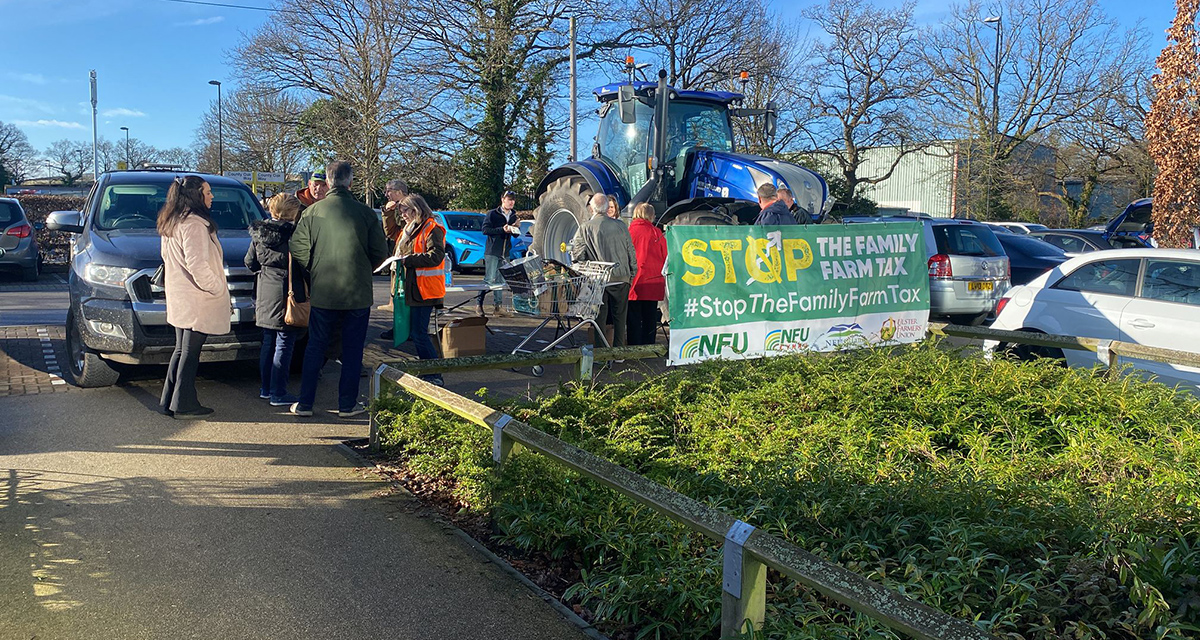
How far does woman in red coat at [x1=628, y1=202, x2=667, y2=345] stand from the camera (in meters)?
9.04

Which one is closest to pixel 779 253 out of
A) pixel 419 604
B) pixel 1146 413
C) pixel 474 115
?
pixel 1146 413

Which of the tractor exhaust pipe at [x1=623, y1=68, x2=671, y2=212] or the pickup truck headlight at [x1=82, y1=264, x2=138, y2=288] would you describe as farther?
the tractor exhaust pipe at [x1=623, y1=68, x2=671, y2=212]

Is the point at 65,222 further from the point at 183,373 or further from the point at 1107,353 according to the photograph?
the point at 1107,353

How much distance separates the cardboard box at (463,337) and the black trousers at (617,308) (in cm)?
114

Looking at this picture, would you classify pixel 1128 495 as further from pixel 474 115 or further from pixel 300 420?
pixel 474 115

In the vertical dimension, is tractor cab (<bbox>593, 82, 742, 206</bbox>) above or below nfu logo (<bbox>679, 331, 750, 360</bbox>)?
above

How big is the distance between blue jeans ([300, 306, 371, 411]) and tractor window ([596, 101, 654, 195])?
6.24 metres

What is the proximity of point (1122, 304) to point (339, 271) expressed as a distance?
6.55m

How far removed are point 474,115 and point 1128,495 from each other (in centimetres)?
2992

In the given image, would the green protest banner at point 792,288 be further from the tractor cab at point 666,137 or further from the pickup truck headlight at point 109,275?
the tractor cab at point 666,137

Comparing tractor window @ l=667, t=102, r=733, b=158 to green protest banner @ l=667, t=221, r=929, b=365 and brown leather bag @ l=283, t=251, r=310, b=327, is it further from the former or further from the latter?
brown leather bag @ l=283, t=251, r=310, b=327

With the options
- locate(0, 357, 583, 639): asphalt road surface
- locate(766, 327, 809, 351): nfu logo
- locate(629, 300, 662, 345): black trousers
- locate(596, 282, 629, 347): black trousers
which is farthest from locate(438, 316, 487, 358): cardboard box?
locate(766, 327, 809, 351): nfu logo

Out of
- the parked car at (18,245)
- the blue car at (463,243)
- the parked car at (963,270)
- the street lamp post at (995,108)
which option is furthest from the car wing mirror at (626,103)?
the street lamp post at (995,108)

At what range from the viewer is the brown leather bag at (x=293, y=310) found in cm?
722
